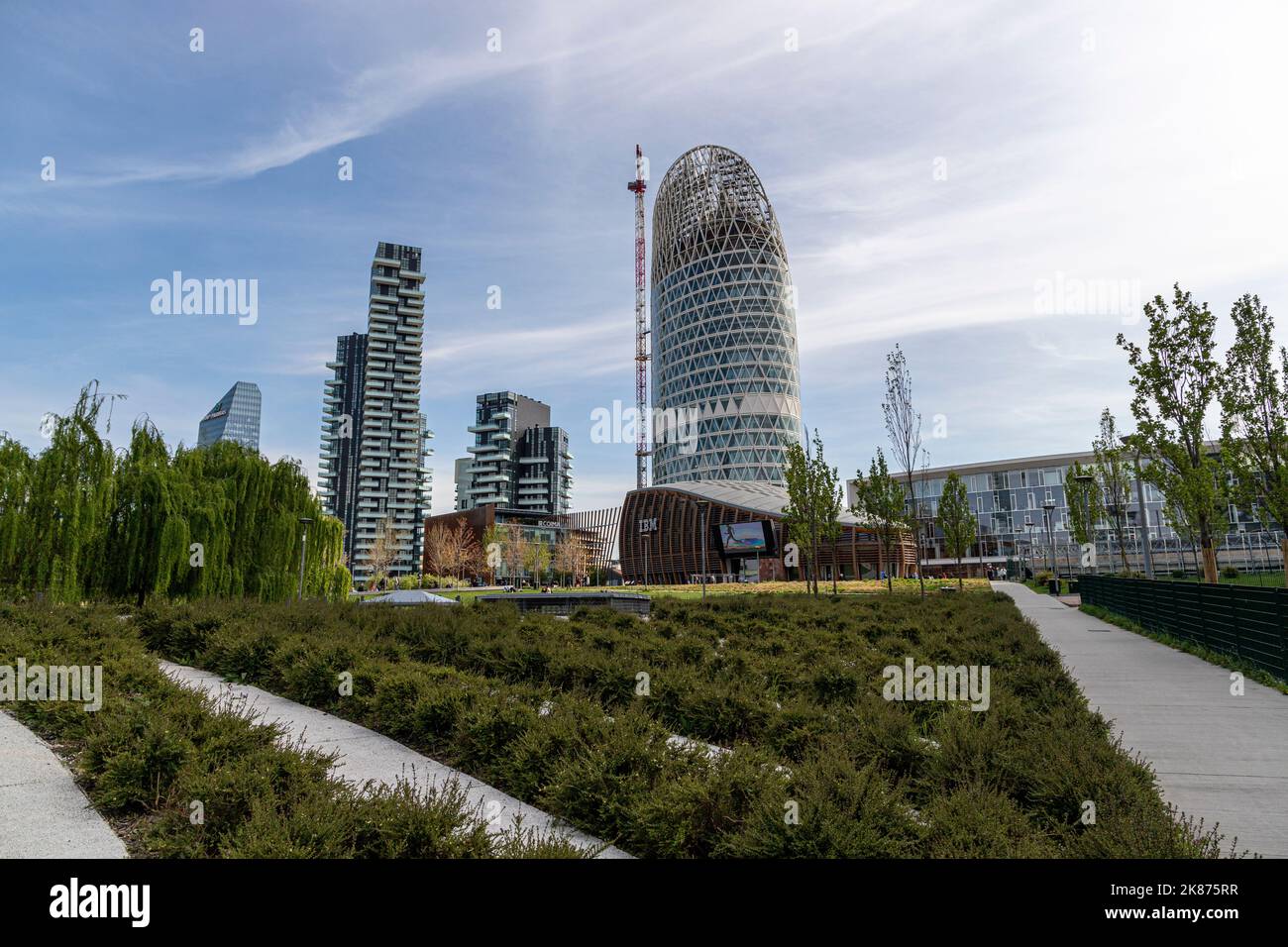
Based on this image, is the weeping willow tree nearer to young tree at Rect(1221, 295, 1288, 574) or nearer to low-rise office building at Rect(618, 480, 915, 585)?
young tree at Rect(1221, 295, 1288, 574)

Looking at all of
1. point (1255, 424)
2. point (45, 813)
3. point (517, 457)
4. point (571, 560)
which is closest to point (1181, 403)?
point (1255, 424)

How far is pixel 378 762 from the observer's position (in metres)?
6.52

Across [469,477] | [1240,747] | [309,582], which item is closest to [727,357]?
[469,477]

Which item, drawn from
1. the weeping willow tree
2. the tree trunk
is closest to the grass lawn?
the weeping willow tree

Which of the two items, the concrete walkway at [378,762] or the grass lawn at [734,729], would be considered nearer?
the grass lawn at [734,729]

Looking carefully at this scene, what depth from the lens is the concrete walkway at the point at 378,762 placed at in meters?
5.04

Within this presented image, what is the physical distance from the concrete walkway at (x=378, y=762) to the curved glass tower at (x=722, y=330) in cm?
12340

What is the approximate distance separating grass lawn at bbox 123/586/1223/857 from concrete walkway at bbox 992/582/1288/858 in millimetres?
591

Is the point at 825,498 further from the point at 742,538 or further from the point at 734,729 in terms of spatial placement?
the point at 742,538

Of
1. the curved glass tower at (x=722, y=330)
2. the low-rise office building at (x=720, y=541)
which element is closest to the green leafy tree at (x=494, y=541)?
the low-rise office building at (x=720, y=541)

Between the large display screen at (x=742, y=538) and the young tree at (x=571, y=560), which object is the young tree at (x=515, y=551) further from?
the large display screen at (x=742, y=538)

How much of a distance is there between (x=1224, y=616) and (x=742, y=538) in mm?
78269
